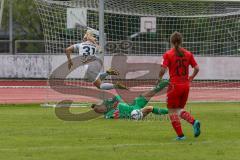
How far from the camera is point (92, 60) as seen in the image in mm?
21297

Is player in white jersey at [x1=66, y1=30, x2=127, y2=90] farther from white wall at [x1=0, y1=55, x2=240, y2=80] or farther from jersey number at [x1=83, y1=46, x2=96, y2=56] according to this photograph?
white wall at [x1=0, y1=55, x2=240, y2=80]

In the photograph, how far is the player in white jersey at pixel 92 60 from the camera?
67.4 feet

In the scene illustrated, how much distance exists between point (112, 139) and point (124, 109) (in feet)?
14.9

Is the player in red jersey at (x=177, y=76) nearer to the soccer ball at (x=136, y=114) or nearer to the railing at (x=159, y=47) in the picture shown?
the soccer ball at (x=136, y=114)

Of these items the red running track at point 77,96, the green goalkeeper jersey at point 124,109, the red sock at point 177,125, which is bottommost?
the red running track at point 77,96

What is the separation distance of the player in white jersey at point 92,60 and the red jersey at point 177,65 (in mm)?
5652

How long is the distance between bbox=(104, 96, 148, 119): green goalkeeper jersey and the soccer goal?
592cm

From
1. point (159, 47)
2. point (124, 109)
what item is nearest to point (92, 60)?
point (124, 109)

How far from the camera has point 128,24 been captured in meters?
29.2

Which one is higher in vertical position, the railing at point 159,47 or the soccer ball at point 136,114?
the railing at point 159,47

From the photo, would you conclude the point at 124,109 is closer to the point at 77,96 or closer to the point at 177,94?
the point at 177,94

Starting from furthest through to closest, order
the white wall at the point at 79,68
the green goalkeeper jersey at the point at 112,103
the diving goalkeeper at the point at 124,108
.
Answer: the white wall at the point at 79,68, the green goalkeeper jersey at the point at 112,103, the diving goalkeeper at the point at 124,108

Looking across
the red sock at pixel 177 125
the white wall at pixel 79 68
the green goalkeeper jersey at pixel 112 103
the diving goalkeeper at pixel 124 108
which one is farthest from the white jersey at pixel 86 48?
the red sock at pixel 177 125

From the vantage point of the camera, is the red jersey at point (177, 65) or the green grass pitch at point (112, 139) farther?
the red jersey at point (177, 65)
